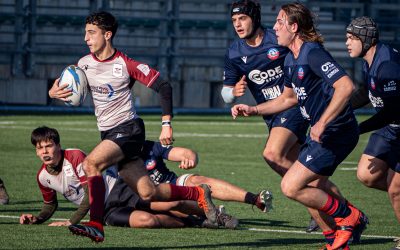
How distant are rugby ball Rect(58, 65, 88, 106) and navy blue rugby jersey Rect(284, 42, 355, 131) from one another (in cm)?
190

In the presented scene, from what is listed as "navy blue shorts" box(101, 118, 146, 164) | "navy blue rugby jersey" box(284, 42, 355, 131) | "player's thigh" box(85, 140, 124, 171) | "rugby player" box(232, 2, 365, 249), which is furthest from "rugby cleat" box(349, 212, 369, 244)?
"player's thigh" box(85, 140, 124, 171)

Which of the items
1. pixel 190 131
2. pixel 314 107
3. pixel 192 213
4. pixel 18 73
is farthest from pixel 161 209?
pixel 18 73

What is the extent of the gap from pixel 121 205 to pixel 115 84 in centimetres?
167

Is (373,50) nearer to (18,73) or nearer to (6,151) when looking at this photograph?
(6,151)

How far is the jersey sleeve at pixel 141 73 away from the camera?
31.9ft

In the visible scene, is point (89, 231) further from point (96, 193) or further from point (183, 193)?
point (183, 193)

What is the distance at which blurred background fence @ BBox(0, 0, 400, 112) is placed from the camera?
101ft

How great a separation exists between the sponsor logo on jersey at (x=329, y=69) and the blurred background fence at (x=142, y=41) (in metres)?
21.7

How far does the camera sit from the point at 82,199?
1030 cm

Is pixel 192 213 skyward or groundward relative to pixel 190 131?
skyward

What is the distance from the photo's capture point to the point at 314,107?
916cm

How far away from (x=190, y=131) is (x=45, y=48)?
9331 millimetres

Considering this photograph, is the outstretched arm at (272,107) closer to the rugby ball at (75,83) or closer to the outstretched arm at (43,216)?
the rugby ball at (75,83)

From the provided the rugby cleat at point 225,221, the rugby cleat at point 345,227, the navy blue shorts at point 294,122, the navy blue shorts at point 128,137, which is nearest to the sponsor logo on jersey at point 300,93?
the rugby cleat at point 345,227
